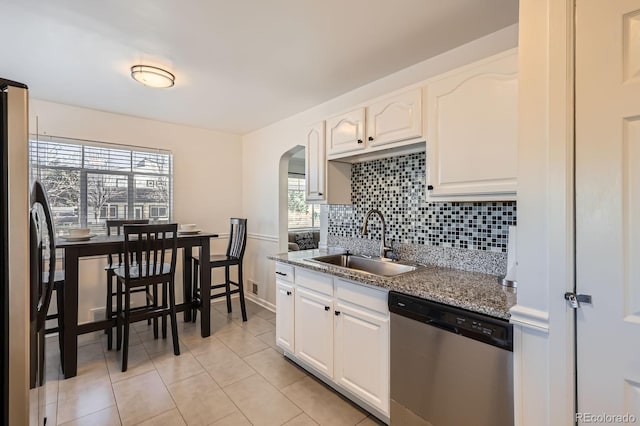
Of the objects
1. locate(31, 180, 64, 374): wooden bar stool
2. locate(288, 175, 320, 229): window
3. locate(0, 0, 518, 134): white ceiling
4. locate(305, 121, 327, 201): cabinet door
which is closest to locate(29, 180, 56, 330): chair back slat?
locate(31, 180, 64, 374): wooden bar stool

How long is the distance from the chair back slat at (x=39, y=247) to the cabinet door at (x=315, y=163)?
1813 millimetres

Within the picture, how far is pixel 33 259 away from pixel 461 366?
67.9 inches

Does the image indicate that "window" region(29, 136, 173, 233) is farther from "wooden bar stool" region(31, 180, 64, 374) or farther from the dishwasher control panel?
the dishwasher control panel

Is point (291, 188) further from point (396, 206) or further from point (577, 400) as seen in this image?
point (577, 400)

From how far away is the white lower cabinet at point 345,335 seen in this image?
5.70ft

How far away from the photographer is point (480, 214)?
193 centimetres

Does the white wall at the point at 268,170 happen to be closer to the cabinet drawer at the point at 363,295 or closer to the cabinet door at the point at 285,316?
the cabinet door at the point at 285,316

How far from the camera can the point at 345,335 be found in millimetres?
1948

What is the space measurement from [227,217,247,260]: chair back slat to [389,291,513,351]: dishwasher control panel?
2.25 meters

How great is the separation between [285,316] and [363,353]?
2.84ft

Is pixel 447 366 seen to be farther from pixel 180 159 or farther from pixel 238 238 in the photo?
pixel 180 159

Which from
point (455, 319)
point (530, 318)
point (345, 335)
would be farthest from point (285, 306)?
point (530, 318)

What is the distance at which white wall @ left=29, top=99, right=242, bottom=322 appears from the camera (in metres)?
3.17

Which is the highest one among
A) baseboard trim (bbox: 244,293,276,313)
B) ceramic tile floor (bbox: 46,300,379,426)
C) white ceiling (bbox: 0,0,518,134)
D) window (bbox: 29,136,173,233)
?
white ceiling (bbox: 0,0,518,134)
